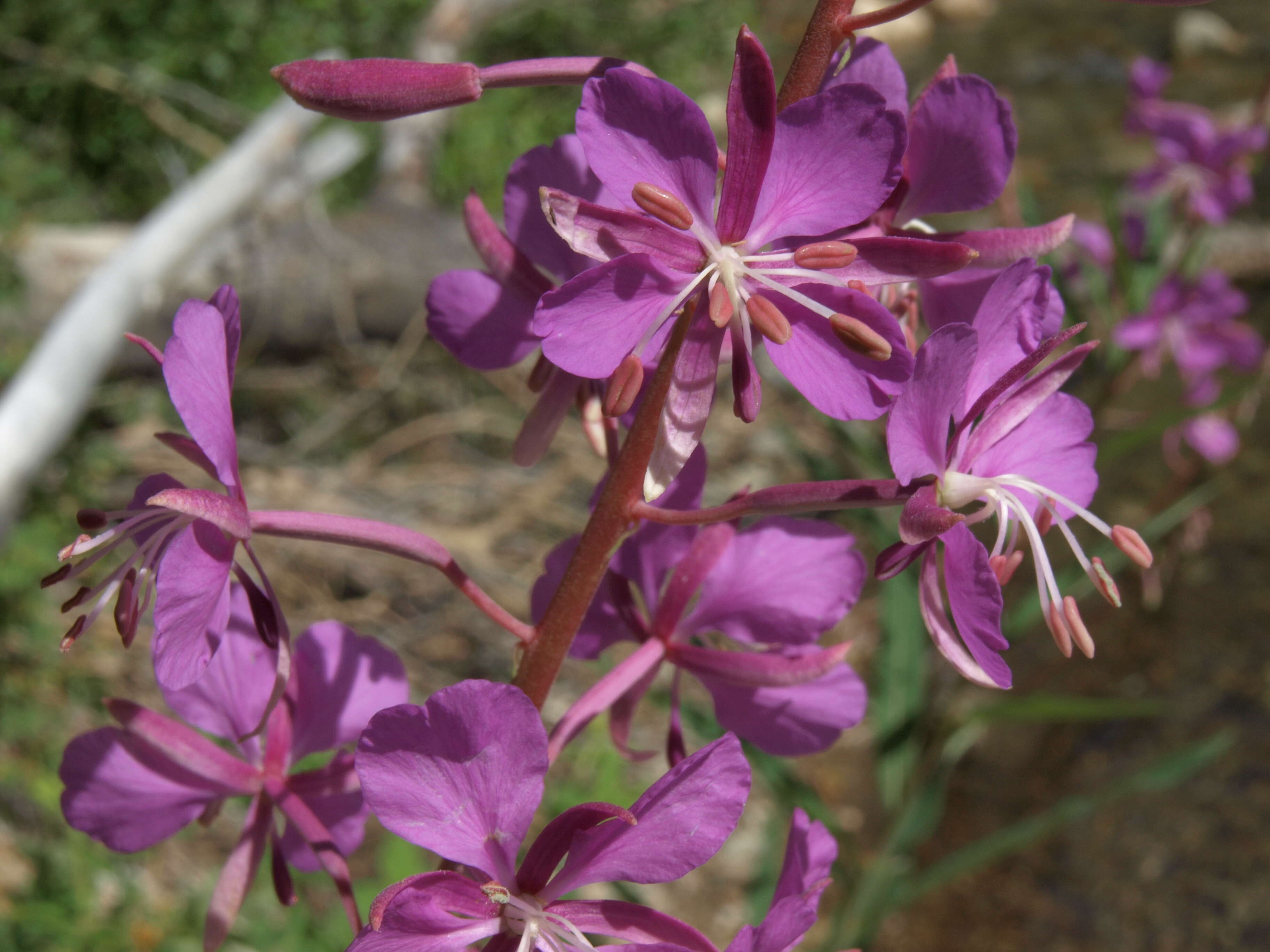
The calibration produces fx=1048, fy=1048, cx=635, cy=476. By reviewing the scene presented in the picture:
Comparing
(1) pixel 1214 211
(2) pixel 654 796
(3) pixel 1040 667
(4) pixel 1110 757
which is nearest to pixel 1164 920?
(4) pixel 1110 757

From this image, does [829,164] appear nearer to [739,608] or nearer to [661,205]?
[661,205]

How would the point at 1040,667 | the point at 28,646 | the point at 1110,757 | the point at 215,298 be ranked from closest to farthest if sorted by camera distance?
the point at 215,298 → the point at 28,646 → the point at 1110,757 → the point at 1040,667

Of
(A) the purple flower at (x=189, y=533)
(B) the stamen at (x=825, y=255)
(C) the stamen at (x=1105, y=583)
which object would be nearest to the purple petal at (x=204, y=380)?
(A) the purple flower at (x=189, y=533)

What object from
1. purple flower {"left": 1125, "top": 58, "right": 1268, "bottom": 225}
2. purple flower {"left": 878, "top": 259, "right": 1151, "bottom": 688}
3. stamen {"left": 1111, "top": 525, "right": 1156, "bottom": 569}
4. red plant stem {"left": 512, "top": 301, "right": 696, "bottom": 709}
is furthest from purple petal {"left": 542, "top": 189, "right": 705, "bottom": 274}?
purple flower {"left": 1125, "top": 58, "right": 1268, "bottom": 225}

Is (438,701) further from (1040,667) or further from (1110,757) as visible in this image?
(1040,667)

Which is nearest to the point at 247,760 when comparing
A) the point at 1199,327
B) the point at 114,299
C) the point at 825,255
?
the point at 825,255

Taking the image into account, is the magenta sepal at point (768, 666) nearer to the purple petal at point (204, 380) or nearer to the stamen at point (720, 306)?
the stamen at point (720, 306)
